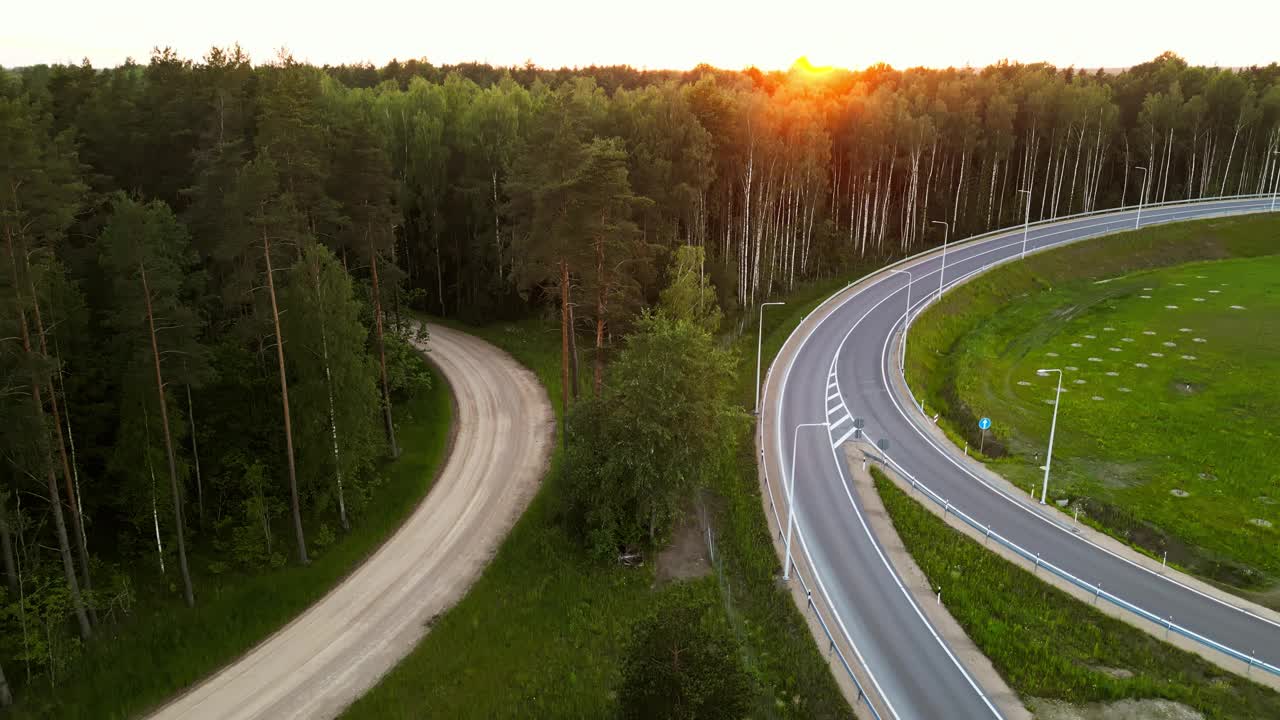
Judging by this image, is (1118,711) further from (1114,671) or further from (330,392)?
(330,392)

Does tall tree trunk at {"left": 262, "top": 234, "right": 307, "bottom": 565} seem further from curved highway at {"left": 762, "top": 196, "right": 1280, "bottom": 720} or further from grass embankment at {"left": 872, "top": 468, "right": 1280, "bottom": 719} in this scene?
grass embankment at {"left": 872, "top": 468, "right": 1280, "bottom": 719}

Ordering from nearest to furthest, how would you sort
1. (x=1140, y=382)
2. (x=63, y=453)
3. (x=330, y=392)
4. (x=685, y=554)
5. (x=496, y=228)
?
(x=63, y=453), (x=330, y=392), (x=685, y=554), (x=1140, y=382), (x=496, y=228)

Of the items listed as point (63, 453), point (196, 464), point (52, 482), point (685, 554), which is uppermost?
point (63, 453)

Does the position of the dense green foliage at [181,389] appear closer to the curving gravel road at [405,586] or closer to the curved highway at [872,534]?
the curving gravel road at [405,586]

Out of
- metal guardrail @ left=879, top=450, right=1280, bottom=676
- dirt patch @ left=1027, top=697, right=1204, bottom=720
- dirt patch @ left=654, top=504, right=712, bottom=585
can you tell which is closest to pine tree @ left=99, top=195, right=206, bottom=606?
dirt patch @ left=654, top=504, right=712, bottom=585

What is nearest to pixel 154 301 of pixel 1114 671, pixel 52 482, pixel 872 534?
pixel 52 482

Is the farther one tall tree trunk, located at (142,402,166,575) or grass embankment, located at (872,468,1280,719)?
tall tree trunk, located at (142,402,166,575)
